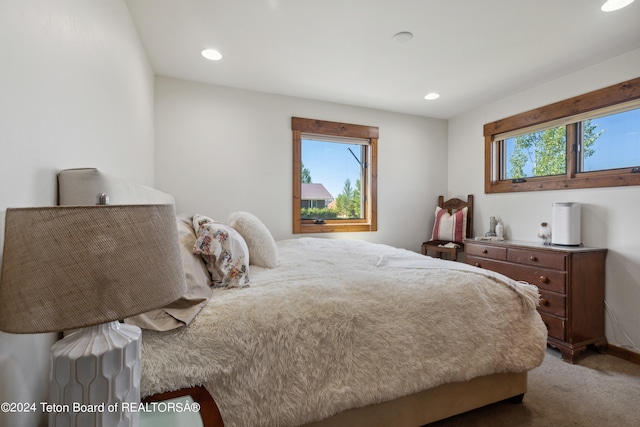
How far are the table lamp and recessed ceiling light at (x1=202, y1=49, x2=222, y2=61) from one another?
2.22 metres

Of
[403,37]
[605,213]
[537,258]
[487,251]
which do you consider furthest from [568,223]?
[403,37]

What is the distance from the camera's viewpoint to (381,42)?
2180mm

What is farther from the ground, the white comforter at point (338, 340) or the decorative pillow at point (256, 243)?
the decorative pillow at point (256, 243)

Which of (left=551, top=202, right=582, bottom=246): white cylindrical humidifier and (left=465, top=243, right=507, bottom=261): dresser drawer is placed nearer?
(left=551, top=202, right=582, bottom=246): white cylindrical humidifier

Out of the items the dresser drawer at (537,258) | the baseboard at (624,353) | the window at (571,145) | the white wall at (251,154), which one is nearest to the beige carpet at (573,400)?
the baseboard at (624,353)

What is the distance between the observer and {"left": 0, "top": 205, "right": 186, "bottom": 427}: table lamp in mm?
488

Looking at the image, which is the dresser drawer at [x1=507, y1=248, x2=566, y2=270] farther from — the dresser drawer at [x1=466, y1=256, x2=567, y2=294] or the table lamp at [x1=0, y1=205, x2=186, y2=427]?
the table lamp at [x1=0, y1=205, x2=186, y2=427]

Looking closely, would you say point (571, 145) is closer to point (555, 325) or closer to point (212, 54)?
point (555, 325)

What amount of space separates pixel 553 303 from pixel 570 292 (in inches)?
6.4

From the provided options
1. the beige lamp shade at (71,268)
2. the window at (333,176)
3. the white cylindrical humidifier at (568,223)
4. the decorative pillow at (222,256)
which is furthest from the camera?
the window at (333,176)

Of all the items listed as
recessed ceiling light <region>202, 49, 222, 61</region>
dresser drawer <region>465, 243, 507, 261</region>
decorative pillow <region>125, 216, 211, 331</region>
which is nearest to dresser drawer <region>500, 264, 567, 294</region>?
dresser drawer <region>465, 243, 507, 261</region>

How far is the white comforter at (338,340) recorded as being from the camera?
0.98m

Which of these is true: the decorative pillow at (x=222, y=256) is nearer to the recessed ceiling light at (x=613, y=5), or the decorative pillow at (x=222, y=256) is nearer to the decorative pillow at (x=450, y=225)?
the recessed ceiling light at (x=613, y=5)

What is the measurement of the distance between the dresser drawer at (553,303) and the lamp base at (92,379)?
291 cm
